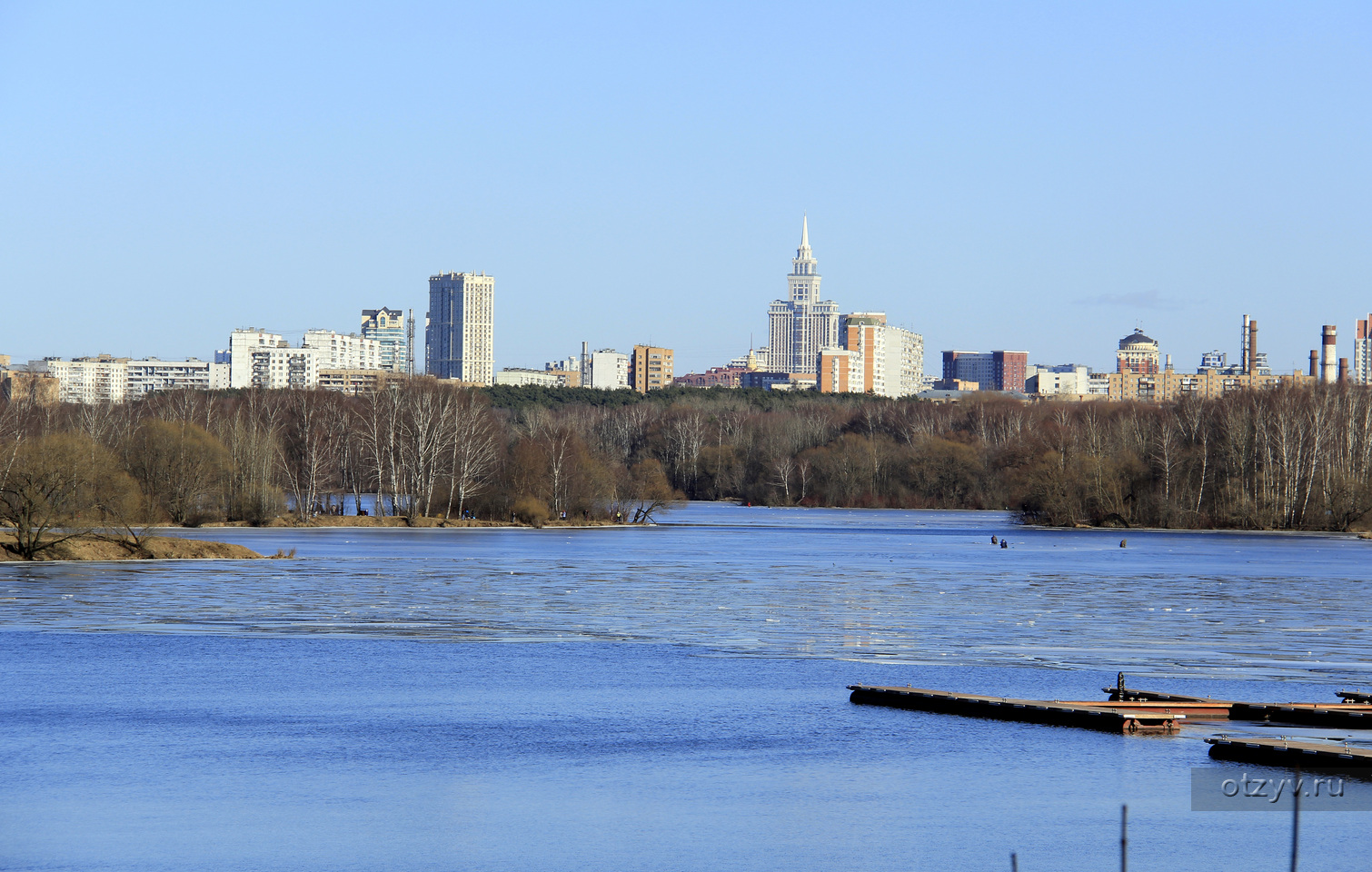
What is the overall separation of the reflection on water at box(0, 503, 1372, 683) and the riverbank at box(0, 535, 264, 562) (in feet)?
3.10

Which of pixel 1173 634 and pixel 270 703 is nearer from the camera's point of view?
pixel 270 703

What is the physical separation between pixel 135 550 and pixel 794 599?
2281 centimetres

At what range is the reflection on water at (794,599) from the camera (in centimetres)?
2992

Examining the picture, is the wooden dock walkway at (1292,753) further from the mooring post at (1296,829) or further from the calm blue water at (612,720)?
the calm blue water at (612,720)

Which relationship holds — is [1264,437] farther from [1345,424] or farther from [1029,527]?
[1029,527]

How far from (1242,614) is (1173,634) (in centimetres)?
520

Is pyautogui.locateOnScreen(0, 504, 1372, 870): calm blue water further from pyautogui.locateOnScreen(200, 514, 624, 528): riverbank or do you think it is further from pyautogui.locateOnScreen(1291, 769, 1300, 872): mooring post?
pyautogui.locateOnScreen(200, 514, 624, 528): riverbank

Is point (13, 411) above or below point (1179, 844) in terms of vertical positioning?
above

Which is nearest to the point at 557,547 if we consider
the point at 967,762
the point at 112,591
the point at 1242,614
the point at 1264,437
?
the point at 112,591

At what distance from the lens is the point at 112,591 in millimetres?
38781
